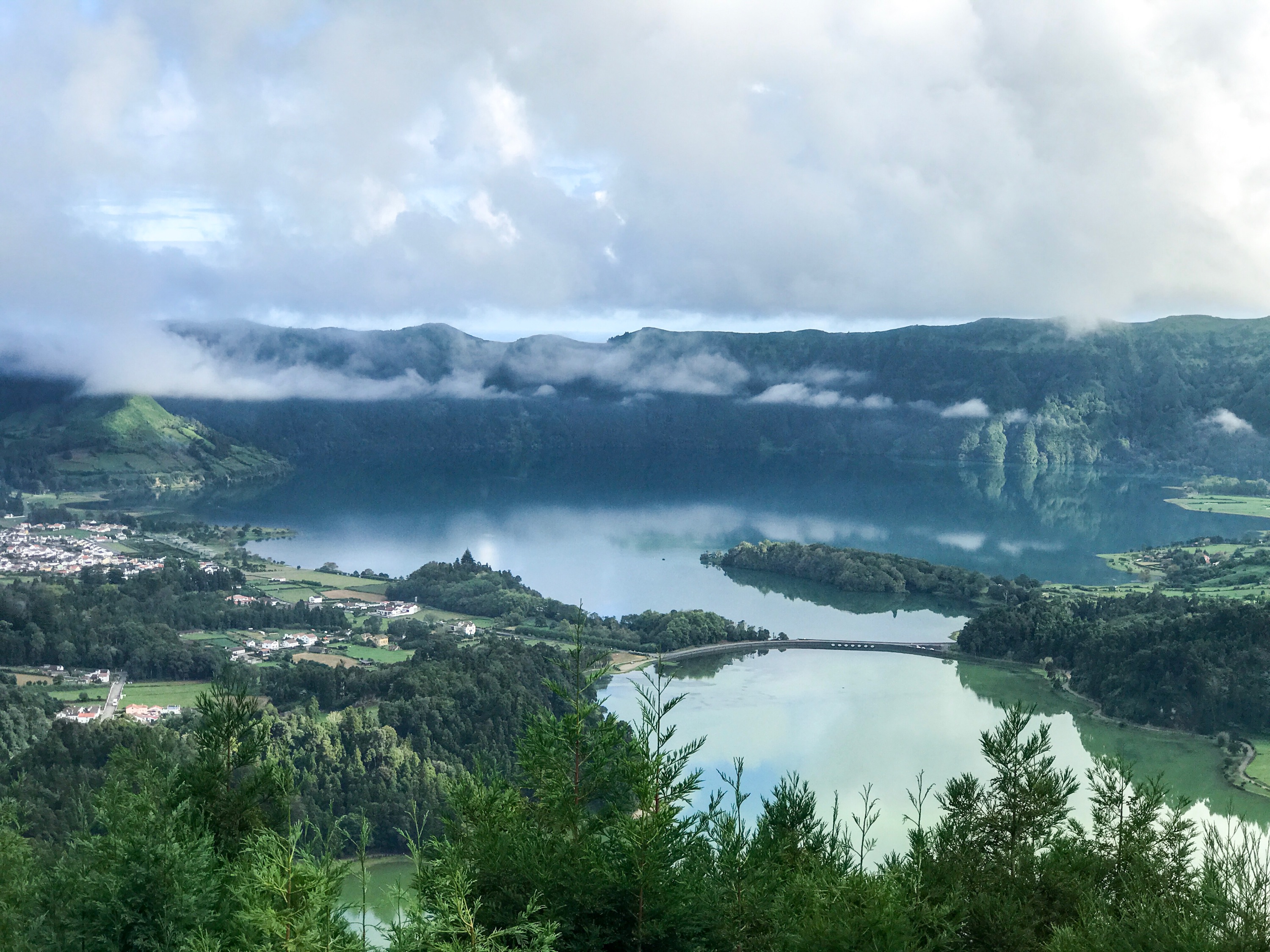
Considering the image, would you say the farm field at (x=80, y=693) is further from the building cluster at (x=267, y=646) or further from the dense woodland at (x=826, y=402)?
the dense woodland at (x=826, y=402)

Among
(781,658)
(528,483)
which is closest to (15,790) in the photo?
(781,658)

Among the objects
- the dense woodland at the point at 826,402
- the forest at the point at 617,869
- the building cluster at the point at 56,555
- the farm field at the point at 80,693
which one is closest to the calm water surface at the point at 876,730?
the forest at the point at 617,869

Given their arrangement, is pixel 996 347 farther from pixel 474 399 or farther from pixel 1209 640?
pixel 1209 640

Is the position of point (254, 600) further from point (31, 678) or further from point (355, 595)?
point (31, 678)

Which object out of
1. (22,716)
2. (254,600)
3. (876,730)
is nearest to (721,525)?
(254,600)

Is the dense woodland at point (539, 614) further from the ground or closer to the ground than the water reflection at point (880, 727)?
further from the ground

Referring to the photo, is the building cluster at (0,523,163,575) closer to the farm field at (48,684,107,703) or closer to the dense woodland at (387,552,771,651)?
the dense woodland at (387,552,771,651)
